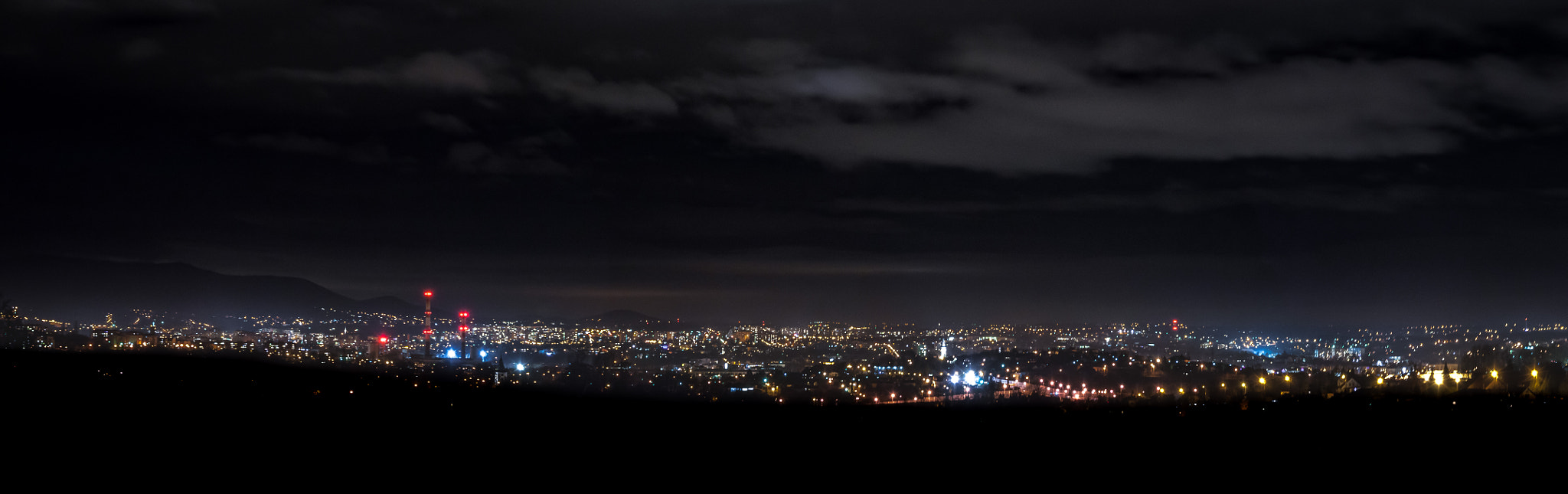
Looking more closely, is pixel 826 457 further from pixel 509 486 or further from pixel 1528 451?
pixel 1528 451

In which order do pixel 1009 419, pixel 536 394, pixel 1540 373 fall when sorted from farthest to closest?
pixel 1540 373 < pixel 536 394 < pixel 1009 419

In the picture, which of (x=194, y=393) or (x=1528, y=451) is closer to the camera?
(x=1528, y=451)

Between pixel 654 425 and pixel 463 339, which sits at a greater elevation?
pixel 463 339

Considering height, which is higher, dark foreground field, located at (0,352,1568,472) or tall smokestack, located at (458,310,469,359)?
tall smokestack, located at (458,310,469,359)

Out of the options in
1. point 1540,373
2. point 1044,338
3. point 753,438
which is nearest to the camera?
point 753,438

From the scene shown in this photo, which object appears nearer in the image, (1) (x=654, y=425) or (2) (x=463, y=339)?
(1) (x=654, y=425)

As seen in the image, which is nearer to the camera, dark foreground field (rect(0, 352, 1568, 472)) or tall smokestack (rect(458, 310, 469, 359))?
dark foreground field (rect(0, 352, 1568, 472))

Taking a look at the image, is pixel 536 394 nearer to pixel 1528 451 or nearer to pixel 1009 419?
pixel 1009 419

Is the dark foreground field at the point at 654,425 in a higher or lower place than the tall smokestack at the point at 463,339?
lower

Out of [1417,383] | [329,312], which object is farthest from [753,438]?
[329,312]

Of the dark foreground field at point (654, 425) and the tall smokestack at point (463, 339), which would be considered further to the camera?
the tall smokestack at point (463, 339)
